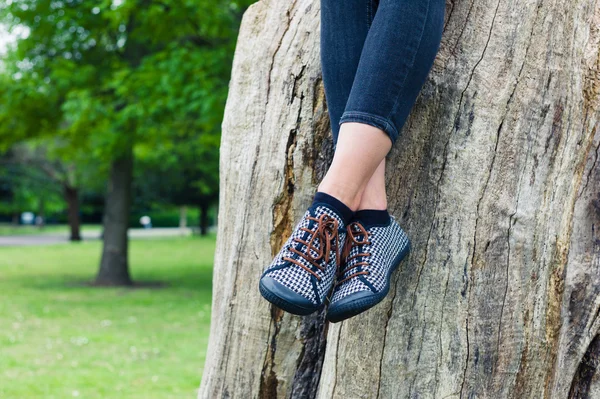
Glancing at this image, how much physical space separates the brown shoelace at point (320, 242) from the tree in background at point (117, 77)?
7.43 m

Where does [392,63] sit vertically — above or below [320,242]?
above

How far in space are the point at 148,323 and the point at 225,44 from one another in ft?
17.8

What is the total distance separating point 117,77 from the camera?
408 inches

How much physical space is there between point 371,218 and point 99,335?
665 centimetres

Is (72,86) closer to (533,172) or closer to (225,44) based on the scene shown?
(225,44)

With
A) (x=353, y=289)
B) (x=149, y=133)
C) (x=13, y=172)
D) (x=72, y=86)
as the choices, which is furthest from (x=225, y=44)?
(x=13, y=172)

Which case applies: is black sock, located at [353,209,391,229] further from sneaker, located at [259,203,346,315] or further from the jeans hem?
the jeans hem

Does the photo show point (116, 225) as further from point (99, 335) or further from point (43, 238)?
point (43, 238)

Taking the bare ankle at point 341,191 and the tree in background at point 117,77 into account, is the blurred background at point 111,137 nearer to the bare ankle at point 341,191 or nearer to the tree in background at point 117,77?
the tree in background at point 117,77

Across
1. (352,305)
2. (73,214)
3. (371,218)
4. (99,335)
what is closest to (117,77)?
(99,335)

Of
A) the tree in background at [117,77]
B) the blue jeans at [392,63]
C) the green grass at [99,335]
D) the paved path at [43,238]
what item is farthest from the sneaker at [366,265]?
the paved path at [43,238]

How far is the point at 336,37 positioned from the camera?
196cm

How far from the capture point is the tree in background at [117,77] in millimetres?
9992

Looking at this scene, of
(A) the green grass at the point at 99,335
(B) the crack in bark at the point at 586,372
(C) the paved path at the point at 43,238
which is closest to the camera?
(B) the crack in bark at the point at 586,372
